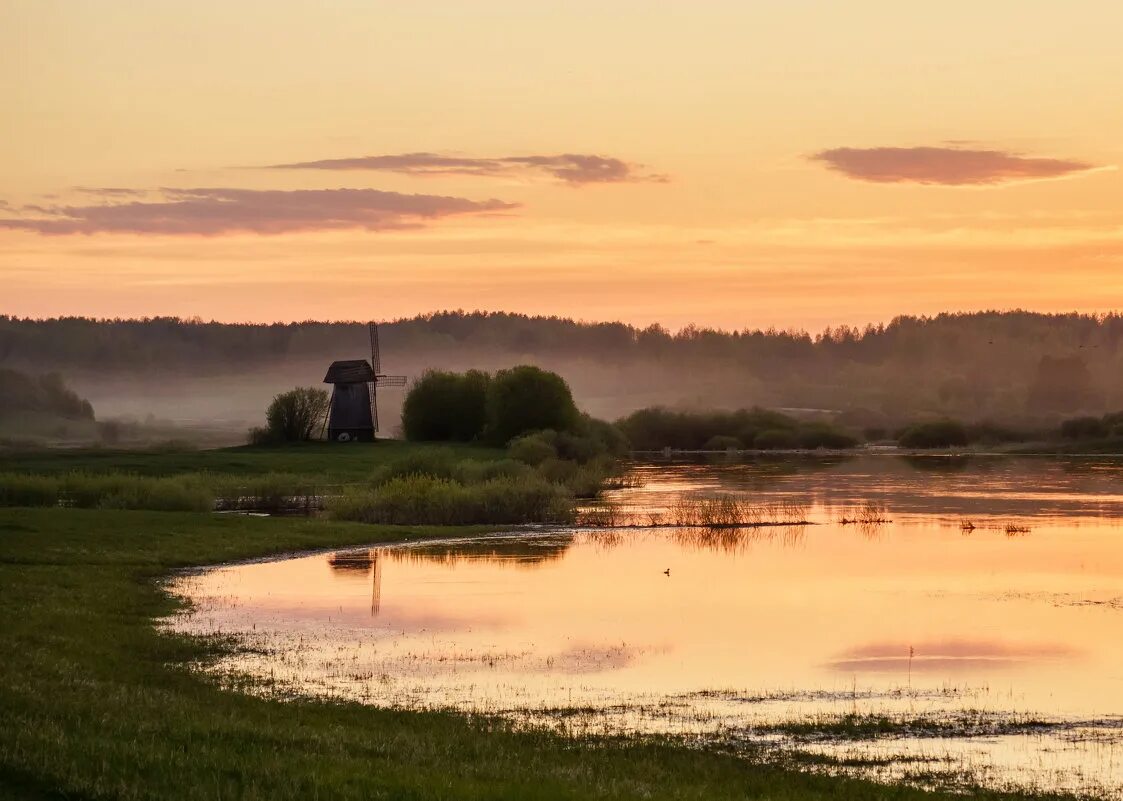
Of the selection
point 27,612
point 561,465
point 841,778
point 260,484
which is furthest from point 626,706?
point 561,465

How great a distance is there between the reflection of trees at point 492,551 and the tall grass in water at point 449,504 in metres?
9.23

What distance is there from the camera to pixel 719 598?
4353 centimetres

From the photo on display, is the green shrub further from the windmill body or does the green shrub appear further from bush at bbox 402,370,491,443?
bush at bbox 402,370,491,443

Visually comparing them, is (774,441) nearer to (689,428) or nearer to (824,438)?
(824,438)

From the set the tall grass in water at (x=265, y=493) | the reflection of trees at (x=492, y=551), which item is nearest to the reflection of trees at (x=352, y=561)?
the reflection of trees at (x=492, y=551)

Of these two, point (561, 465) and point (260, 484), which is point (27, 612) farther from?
point (561, 465)

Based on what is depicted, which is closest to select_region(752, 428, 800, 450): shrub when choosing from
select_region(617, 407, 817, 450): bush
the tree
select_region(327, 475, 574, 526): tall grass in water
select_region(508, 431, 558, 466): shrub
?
select_region(617, 407, 817, 450): bush

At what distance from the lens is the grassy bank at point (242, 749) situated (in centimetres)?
1658

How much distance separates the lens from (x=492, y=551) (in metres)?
58.1

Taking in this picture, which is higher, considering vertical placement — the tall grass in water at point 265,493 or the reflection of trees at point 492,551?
the tall grass in water at point 265,493

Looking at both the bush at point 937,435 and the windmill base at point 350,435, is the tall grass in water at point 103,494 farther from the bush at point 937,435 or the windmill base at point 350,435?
the bush at point 937,435

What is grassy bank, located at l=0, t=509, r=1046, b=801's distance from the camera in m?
16.6

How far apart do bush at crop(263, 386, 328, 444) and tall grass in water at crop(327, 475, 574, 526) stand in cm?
5793

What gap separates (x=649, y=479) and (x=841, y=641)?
252ft
